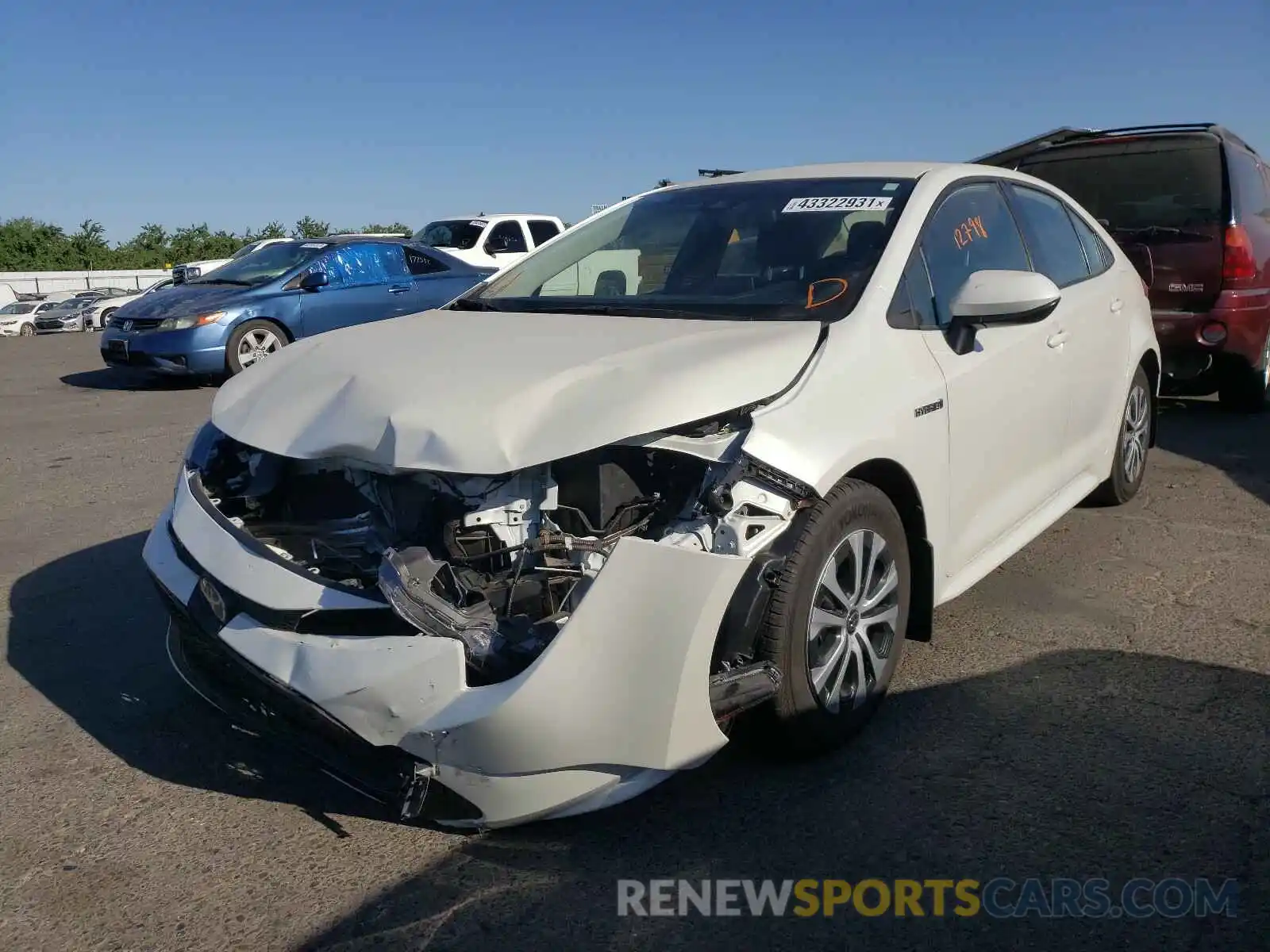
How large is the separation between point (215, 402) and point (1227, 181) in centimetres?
676

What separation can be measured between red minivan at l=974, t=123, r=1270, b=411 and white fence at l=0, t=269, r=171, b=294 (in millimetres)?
40102

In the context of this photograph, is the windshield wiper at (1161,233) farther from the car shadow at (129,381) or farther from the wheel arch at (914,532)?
the car shadow at (129,381)

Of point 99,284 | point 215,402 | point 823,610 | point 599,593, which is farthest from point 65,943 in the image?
point 99,284

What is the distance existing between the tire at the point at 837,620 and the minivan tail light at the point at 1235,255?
5.10m

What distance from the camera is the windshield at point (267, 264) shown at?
11.2 metres

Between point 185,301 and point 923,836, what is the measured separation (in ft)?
33.0

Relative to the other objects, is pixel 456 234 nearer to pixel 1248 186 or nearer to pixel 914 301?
pixel 1248 186

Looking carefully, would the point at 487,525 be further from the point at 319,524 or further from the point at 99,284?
the point at 99,284

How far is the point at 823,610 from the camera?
2859 mm

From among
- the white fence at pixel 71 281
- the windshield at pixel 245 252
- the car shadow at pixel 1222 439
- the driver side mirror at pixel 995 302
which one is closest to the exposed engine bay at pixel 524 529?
the driver side mirror at pixel 995 302

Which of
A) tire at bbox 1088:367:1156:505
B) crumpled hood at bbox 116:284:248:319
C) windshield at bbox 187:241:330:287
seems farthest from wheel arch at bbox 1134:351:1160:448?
windshield at bbox 187:241:330:287

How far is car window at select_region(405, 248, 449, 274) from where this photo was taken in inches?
453

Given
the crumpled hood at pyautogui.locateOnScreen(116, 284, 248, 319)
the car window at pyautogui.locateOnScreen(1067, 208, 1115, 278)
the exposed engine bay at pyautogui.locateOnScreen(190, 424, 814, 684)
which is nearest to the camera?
the exposed engine bay at pyautogui.locateOnScreen(190, 424, 814, 684)

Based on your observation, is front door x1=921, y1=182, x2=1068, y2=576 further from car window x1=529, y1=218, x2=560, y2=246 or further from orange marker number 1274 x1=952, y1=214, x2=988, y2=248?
car window x1=529, y1=218, x2=560, y2=246
